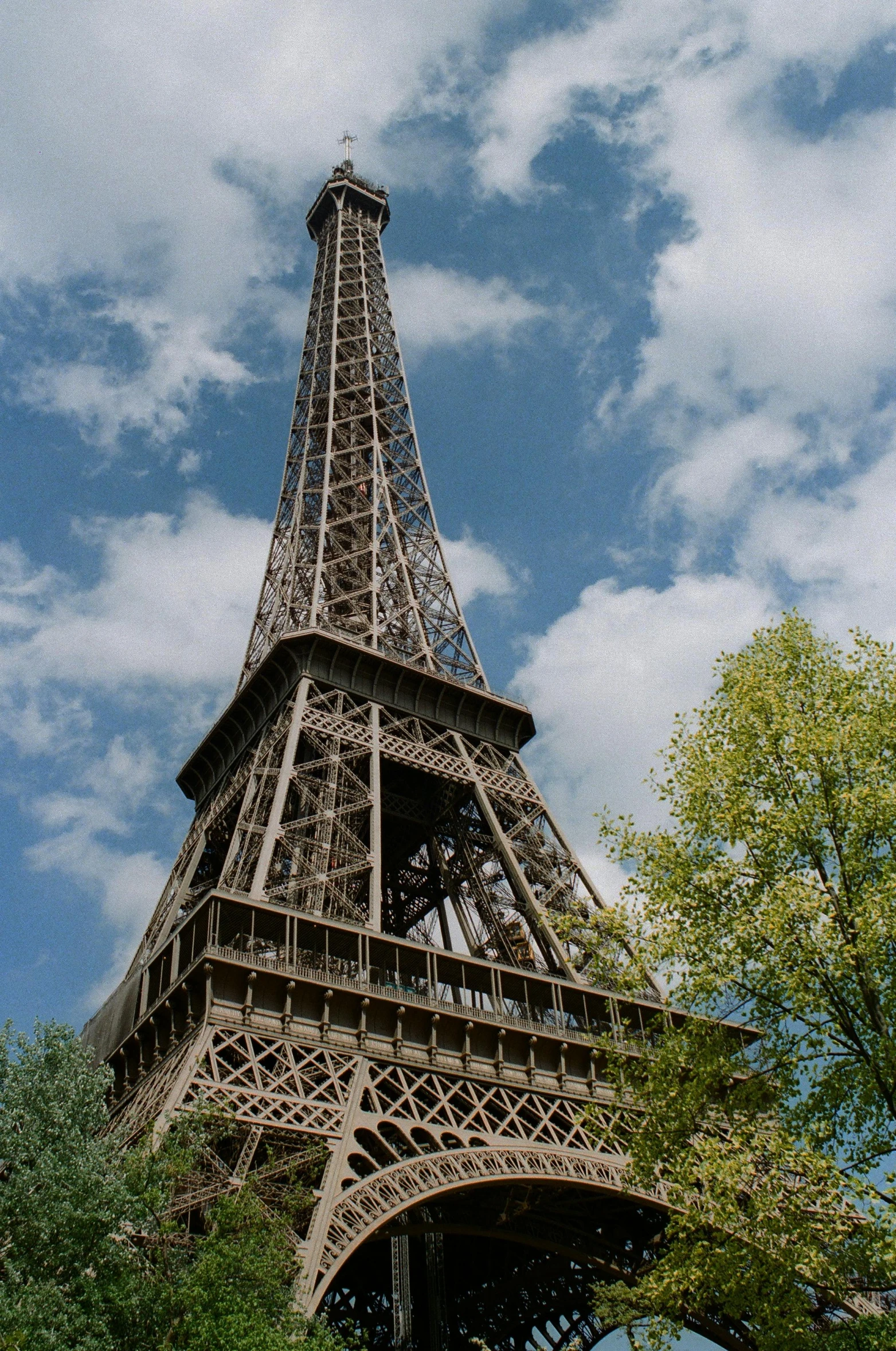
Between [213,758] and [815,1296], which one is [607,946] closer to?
[815,1296]

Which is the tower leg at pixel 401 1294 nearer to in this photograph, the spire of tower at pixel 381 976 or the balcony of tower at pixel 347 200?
the spire of tower at pixel 381 976

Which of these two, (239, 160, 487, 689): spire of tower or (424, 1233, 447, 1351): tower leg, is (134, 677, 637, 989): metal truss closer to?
(239, 160, 487, 689): spire of tower

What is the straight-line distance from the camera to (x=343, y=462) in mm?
47969

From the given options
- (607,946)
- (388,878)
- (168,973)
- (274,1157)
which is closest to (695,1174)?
(607,946)

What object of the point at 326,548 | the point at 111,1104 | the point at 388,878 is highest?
the point at 326,548

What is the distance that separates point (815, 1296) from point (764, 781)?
15.6m

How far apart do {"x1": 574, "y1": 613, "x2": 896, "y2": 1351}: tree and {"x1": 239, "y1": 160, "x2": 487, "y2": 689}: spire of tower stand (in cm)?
2048

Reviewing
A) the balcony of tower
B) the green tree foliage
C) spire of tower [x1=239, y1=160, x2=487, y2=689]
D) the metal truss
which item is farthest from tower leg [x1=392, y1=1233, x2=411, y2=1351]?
the balcony of tower

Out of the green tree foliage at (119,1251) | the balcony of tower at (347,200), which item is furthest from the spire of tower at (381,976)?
the balcony of tower at (347,200)

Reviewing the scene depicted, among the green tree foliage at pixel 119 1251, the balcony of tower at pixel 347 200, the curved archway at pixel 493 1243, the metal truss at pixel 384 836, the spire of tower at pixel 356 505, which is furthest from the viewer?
the balcony of tower at pixel 347 200

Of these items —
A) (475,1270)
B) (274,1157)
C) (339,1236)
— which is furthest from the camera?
(475,1270)

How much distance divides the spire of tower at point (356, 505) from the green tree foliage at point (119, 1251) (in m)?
21.4

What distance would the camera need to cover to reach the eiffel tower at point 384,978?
20969 millimetres

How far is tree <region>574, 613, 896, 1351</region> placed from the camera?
14.7 metres
